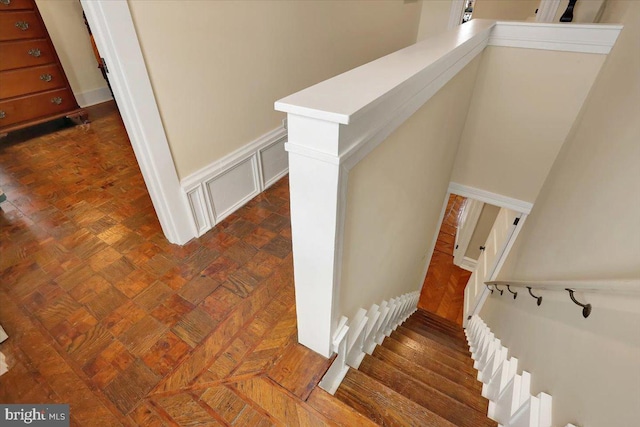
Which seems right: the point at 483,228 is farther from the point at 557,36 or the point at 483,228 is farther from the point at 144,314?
the point at 144,314

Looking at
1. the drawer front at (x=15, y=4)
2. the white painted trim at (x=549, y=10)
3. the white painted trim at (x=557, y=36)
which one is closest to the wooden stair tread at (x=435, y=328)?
the white painted trim at (x=557, y=36)

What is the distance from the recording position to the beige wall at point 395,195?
42.9 inches

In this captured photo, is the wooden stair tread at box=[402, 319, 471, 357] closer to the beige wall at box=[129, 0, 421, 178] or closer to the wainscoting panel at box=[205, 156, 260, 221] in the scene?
the wainscoting panel at box=[205, 156, 260, 221]

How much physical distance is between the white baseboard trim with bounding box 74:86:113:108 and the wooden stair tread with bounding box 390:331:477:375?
460 centimetres

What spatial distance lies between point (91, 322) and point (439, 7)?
4.86 metres

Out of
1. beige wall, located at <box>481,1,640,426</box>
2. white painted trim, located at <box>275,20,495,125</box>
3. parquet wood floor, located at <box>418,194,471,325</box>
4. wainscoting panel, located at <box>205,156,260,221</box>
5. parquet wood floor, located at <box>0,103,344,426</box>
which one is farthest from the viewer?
parquet wood floor, located at <box>418,194,471,325</box>

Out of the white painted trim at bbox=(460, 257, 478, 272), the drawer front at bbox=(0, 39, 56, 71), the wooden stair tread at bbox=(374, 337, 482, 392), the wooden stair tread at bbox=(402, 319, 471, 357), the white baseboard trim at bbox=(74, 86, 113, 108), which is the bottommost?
the white painted trim at bbox=(460, 257, 478, 272)

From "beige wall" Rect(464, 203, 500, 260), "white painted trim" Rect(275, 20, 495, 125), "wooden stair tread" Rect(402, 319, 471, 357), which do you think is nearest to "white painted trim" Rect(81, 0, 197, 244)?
"white painted trim" Rect(275, 20, 495, 125)

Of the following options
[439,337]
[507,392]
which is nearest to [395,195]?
[507,392]

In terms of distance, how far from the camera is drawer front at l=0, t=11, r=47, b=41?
2.73 m

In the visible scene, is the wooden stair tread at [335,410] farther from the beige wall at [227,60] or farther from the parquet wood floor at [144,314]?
the beige wall at [227,60]

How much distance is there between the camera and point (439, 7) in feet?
13.2

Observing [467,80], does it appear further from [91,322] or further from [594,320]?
[91,322]

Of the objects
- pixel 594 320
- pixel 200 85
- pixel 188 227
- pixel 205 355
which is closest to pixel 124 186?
pixel 188 227
